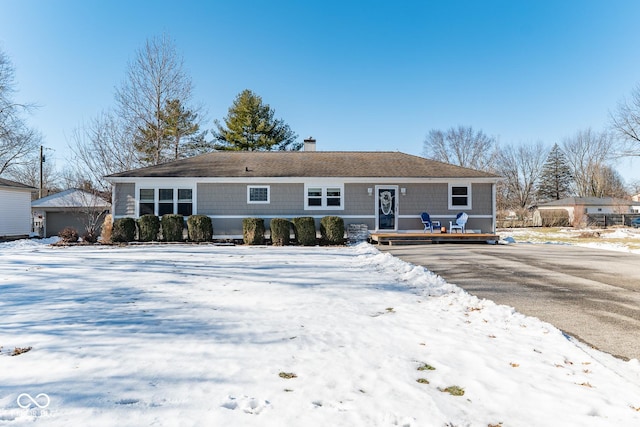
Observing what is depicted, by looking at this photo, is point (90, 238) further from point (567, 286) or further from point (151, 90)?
point (567, 286)

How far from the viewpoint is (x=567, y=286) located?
6.06 metres

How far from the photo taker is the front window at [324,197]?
51.1 feet

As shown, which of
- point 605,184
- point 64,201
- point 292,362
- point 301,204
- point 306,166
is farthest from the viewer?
point 605,184

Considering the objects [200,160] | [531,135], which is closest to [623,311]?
[200,160]

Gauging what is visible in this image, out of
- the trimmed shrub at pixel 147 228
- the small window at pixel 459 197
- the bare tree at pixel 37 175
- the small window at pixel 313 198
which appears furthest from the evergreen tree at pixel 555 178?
the bare tree at pixel 37 175

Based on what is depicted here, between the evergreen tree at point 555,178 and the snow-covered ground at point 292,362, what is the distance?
188ft

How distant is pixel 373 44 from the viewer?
67.5ft

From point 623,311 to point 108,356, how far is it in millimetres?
5878

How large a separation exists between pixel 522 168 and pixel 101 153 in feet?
184

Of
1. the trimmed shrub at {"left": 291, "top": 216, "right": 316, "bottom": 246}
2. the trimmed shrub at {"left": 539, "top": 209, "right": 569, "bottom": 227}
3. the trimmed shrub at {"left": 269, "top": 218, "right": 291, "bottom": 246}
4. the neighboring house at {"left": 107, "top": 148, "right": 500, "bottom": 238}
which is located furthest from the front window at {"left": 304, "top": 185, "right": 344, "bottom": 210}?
the trimmed shrub at {"left": 539, "top": 209, "right": 569, "bottom": 227}

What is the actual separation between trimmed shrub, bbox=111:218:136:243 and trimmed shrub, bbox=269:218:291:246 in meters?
5.64

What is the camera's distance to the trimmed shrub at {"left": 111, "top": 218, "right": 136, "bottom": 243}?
13.8m

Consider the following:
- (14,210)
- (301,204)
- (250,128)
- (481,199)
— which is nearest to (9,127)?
(14,210)

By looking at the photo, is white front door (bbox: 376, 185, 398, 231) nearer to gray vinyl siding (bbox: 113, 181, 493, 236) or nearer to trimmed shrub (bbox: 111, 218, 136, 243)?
gray vinyl siding (bbox: 113, 181, 493, 236)
